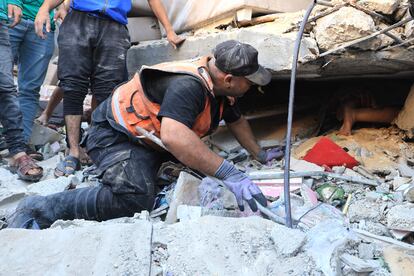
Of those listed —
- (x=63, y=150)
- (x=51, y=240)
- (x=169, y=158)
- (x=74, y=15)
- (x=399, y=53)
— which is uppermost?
(x=399, y=53)

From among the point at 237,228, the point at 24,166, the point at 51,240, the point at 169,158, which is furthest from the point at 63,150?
the point at 237,228

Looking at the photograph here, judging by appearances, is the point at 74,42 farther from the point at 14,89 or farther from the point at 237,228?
the point at 237,228

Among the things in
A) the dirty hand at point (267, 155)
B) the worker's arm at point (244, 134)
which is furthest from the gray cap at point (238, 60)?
the dirty hand at point (267, 155)

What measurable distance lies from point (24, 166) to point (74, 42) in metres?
1.00

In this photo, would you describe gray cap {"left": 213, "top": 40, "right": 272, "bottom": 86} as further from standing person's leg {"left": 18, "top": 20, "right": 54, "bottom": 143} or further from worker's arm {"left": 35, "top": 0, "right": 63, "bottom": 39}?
standing person's leg {"left": 18, "top": 20, "right": 54, "bottom": 143}

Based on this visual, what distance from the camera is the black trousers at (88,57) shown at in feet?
11.6

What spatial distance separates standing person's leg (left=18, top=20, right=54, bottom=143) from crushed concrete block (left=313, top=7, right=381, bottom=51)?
236 cm

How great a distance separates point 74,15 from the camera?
3605mm

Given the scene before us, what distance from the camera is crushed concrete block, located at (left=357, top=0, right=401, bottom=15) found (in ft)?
9.32

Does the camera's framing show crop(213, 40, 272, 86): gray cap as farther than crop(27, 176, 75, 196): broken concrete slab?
No

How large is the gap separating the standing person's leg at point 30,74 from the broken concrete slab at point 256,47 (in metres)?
0.93

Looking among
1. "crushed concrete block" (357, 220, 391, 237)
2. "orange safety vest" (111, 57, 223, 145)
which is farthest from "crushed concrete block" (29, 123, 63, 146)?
"crushed concrete block" (357, 220, 391, 237)

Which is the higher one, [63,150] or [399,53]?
[399,53]

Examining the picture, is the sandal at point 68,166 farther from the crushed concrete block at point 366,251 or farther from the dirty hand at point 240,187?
the crushed concrete block at point 366,251
